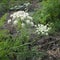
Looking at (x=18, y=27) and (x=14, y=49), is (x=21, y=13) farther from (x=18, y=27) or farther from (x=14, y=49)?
(x=14, y=49)

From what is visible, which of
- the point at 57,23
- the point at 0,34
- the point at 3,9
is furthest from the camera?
the point at 3,9

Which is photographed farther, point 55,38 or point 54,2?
point 54,2

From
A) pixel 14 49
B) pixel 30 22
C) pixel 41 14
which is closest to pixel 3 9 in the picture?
pixel 41 14

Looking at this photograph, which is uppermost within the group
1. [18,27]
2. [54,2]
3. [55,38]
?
[54,2]

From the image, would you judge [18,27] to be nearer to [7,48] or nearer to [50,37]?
[50,37]

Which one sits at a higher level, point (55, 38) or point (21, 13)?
point (21, 13)

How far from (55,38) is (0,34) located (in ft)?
4.20

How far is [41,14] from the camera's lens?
4516 millimetres

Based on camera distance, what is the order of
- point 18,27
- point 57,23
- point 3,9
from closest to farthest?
point 18,27, point 57,23, point 3,9

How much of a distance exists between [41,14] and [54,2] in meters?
0.37

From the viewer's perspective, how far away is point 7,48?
3.11 m

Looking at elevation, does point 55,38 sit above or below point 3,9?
below

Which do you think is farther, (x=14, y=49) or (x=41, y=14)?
(x=41, y=14)

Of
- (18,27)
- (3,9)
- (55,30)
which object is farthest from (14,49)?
(3,9)
